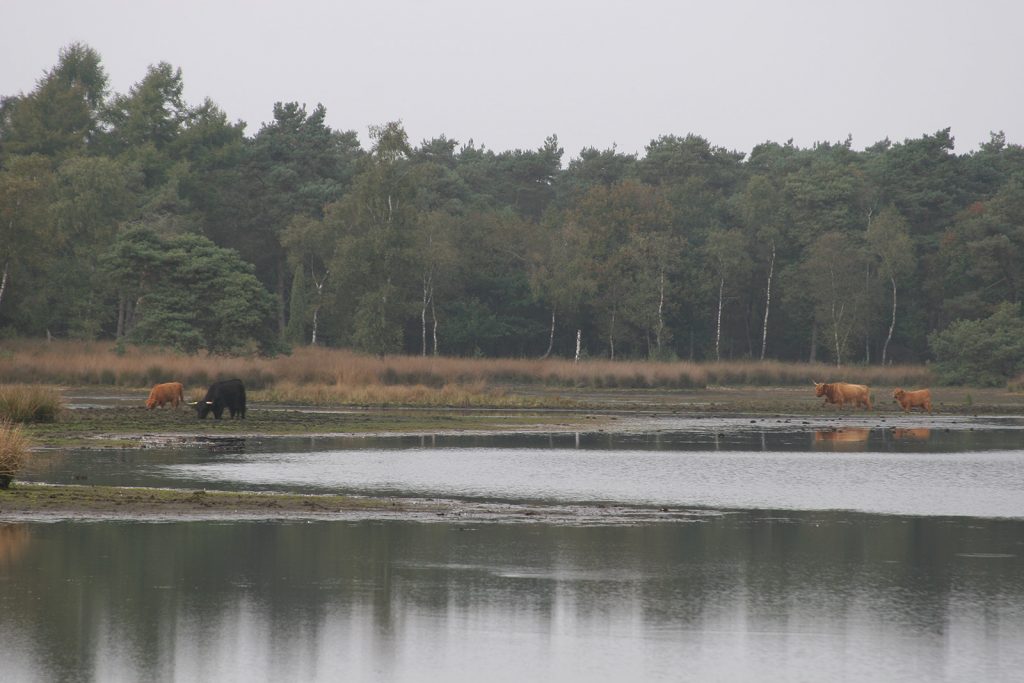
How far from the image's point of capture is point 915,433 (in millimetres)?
41000

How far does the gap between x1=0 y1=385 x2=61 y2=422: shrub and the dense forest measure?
143ft

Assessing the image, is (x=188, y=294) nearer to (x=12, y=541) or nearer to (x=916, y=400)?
(x=916, y=400)

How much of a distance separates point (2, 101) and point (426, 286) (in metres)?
43.0

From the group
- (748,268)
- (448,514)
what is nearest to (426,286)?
(748,268)

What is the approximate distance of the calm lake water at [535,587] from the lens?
11.0 m

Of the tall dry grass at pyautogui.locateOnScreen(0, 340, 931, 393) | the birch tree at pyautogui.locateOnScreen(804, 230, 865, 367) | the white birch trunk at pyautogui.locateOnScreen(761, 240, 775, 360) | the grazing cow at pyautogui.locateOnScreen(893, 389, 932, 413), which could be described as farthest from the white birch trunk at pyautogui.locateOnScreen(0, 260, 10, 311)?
the birch tree at pyautogui.locateOnScreen(804, 230, 865, 367)

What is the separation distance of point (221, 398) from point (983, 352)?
54531 mm

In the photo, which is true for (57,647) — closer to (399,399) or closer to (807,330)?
(399,399)

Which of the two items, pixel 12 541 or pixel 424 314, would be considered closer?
pixel 12 541

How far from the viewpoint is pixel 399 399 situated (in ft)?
168

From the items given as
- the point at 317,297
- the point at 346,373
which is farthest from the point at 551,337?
the point at 346,373

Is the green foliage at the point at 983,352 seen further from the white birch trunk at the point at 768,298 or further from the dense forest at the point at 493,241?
the white birch trunk at the point at 768,298

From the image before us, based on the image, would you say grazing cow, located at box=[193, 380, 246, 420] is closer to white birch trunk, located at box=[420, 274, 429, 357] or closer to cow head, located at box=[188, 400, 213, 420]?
cow head, located at box=[188, 400, 213, 420]

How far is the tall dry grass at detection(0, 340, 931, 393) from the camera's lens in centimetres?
5350
